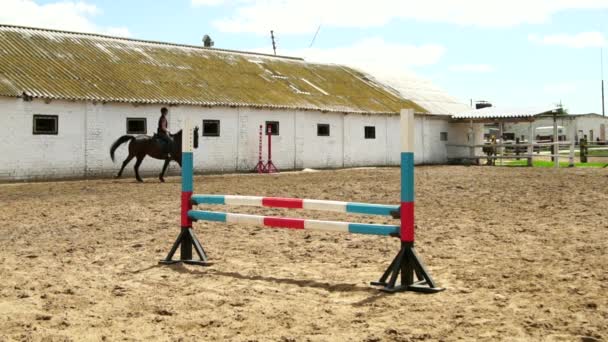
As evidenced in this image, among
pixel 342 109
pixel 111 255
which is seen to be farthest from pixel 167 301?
pixel 342 109

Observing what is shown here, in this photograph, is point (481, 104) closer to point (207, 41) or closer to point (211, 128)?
point (207, 41)

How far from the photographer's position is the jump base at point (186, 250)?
782cm

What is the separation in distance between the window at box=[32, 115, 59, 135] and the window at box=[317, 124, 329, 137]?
12043mm

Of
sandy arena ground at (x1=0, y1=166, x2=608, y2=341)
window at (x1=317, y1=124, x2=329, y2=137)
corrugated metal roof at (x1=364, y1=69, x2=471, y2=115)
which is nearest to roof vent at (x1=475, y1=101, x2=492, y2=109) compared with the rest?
corrugated metal roof at (x1=364, y1=69, x2=471, y2=115)

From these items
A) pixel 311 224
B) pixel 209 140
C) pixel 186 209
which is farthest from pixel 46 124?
pixel 311 224

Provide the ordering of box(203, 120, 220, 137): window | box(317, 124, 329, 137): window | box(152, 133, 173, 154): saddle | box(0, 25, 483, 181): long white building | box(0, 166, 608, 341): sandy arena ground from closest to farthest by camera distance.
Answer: box(0, 166, 608, 341): sandy arena ground < box(152, 133, 173, 154): saddle < box(0, 25, 483, 181): long white building < box(203, 120, 220, 137): window < box(317, 124, 329, 137): window

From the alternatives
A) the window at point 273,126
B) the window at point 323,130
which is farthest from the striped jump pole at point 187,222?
the window at point 323,130

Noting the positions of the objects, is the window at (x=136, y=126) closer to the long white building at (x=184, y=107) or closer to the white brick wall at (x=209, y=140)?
the long white building at (x=184, y=107)

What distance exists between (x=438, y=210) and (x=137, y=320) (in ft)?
25.8

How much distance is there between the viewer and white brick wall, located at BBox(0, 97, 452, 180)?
22.1 metres

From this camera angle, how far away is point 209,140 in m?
27.0

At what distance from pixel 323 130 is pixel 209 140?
21.0ft

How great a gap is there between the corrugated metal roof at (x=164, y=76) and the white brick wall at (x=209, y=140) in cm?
43

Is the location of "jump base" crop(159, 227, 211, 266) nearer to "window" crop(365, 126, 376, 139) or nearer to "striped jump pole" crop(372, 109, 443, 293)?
"striped jump pole" crop(372, 109, 443, 293)
